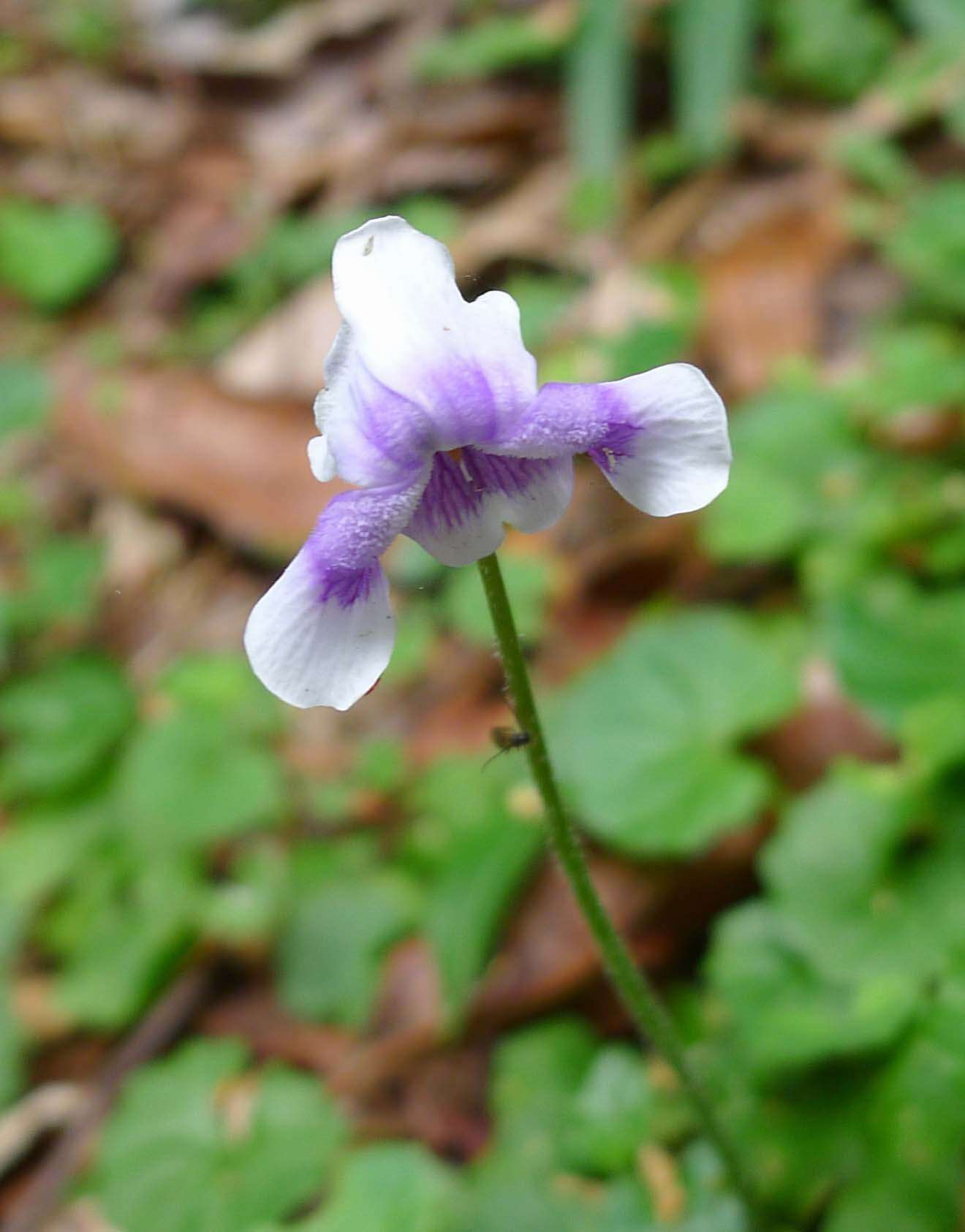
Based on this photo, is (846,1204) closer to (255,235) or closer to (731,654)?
(731,654)

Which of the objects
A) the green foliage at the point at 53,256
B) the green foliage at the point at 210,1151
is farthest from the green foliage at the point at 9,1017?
the green foliage at the point at 53,256

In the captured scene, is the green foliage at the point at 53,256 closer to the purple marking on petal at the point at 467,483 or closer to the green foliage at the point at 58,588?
the green foliage at the point at 58,588

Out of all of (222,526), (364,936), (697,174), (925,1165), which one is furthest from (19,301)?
(925,1165)

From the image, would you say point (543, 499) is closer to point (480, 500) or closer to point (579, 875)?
point (480, 500)

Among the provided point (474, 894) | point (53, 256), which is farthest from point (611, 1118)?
point (53, 256)

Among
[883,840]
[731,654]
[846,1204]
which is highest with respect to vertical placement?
[731,654]

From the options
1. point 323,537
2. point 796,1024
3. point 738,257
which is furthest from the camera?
point 738,257
